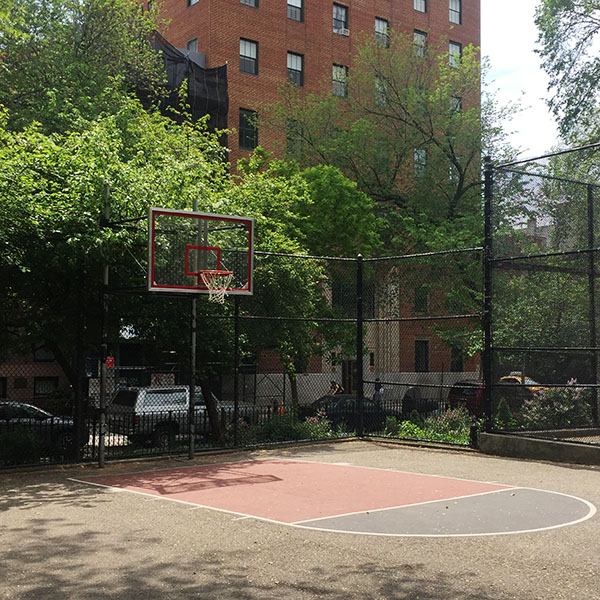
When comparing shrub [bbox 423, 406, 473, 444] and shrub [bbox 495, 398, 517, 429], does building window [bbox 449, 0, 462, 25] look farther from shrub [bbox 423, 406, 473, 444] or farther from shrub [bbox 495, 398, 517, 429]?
shrub [bbox 495, 398, 517, 429]

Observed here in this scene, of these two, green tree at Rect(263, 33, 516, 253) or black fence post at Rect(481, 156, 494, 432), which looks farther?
green tree at Rect(263, 33, 516, 253)

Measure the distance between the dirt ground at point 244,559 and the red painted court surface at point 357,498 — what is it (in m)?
0.45

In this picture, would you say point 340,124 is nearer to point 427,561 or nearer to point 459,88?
point 459,88

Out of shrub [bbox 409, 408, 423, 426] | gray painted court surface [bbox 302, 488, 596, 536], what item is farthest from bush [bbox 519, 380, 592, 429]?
gray painted court surface [bbox 302, 488, 596, 536]

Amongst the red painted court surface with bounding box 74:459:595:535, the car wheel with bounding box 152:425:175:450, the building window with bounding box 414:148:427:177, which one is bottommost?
the red painted court surface with bounding box 74:459:595:535

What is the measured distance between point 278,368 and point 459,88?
14444 mm

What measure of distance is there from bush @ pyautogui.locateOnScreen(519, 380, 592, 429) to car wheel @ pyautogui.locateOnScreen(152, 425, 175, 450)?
788 centimetres

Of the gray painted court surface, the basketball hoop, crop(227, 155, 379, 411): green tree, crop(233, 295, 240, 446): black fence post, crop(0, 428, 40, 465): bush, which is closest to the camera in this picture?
the gray painted court surface

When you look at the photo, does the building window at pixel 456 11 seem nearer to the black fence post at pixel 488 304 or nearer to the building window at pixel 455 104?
the building window at pixel 455 104

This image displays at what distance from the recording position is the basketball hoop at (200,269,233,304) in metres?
14.7

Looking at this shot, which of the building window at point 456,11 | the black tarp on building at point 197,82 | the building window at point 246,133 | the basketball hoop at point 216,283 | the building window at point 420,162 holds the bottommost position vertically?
the basketball hoop at point 216,283

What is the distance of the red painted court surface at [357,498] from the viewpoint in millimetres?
9633

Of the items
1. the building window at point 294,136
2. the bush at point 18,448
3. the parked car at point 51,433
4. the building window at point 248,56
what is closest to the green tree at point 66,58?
the building window at point 294,136

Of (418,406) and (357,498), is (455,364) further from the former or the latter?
(357,498)
